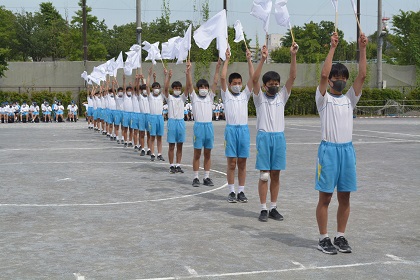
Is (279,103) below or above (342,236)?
above

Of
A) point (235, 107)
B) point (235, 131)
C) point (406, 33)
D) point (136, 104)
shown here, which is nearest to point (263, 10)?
point (235, 107)

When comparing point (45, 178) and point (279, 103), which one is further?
point (45, 178)

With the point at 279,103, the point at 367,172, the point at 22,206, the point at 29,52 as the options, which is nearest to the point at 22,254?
the point at 22,206

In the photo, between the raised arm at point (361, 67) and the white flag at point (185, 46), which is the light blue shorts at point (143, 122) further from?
the raised arm at point (361, 67)

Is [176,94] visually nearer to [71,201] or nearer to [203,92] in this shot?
[203,92]

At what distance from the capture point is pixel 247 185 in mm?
14000

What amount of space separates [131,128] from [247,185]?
10098mm

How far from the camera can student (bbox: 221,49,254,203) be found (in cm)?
1181

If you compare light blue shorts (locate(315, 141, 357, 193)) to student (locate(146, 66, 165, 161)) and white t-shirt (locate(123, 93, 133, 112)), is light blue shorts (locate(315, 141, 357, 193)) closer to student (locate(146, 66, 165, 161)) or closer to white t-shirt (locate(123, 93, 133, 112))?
student (locate(146, 66, 165, 161))

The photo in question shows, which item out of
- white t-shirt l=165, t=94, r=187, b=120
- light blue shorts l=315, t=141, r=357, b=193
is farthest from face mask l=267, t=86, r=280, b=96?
white t-shirt l=165, t=94, r=187, b=120

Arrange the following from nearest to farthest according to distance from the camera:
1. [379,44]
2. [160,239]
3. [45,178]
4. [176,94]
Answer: [160,239]
[45,178]
[176,94]
[379,44]

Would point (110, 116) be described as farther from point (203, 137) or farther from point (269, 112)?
point (269, 112)

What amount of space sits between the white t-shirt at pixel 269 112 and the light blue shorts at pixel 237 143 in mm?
1283

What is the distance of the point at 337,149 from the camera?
27.1ft
